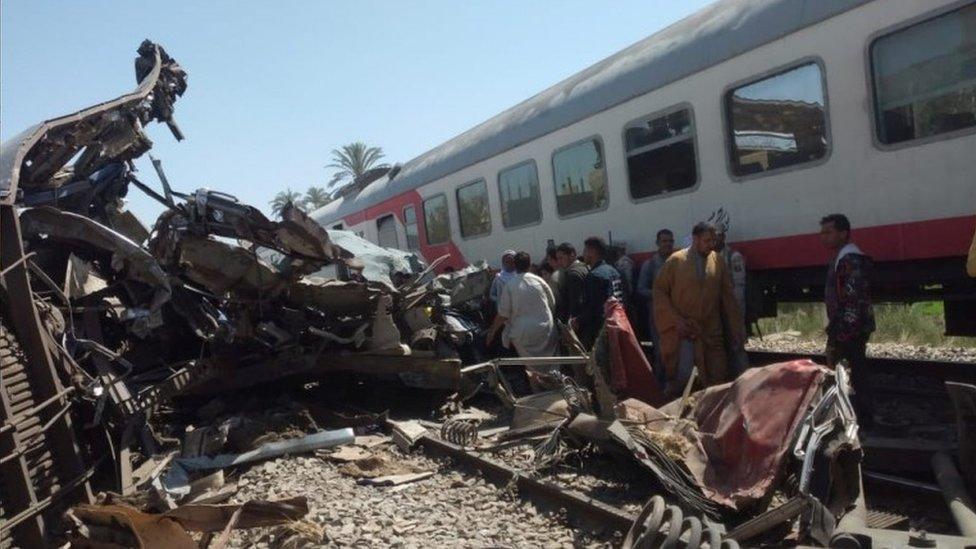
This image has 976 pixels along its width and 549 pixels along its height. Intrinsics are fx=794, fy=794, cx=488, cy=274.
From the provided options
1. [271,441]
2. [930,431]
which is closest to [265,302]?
[271,441]

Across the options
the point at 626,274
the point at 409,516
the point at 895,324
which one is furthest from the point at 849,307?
the point at 895,324

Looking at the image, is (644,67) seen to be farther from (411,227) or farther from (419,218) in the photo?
(411,227)

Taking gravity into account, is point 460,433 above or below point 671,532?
below

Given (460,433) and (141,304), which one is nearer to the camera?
(460,433)

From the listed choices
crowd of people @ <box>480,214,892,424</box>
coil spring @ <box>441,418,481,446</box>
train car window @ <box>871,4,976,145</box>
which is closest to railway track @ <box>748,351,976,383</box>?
crowd of people @ <box>480,214,892,424</box>

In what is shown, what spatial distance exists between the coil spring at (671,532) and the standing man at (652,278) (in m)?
3.50

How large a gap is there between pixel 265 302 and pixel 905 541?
5605mm

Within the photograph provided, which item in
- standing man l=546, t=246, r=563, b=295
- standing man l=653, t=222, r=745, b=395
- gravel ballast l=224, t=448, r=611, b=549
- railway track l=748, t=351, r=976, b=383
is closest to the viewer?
gravel ballast l=224, t=448, r=611, b=549

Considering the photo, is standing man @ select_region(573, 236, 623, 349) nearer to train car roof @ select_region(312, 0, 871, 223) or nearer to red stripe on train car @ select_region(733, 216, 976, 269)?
red stripe on train car @ select_region(733, 216, 976, 269)

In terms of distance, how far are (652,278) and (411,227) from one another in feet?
21.6

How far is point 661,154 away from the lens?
765cm

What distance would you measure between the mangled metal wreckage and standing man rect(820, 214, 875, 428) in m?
3.38

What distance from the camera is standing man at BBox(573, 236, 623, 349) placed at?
7099 mm

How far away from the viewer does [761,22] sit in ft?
21.3
